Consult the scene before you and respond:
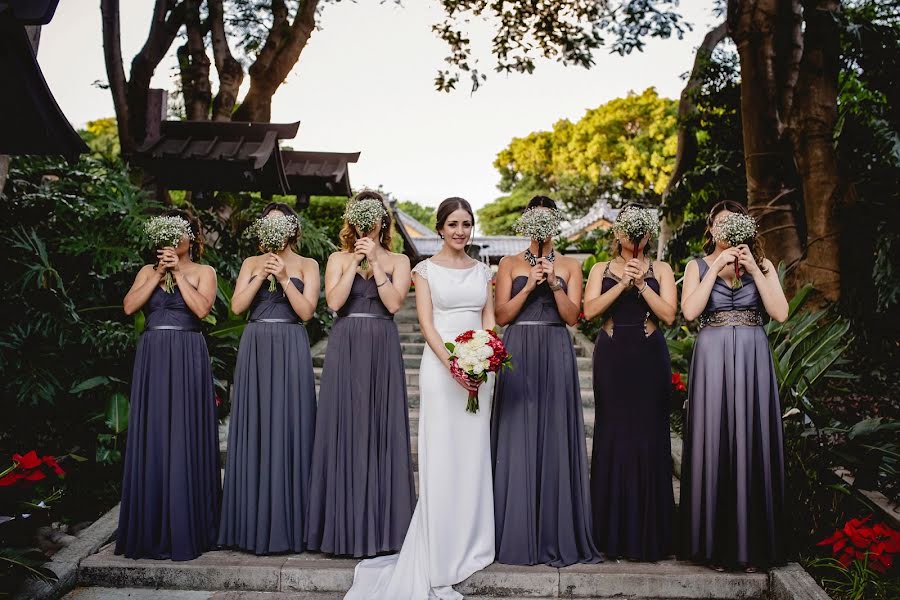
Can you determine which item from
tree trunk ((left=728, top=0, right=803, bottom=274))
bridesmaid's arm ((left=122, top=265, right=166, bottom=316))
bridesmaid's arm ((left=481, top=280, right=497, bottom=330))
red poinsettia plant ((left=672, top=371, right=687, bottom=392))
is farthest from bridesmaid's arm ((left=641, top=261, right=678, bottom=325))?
tree trunk ((left=728, top=0, right=803, bottom=274))

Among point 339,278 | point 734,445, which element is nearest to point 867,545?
point 734,445

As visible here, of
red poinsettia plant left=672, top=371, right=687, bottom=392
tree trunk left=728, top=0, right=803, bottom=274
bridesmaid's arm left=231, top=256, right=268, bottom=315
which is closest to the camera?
bridesmaid's arm left=231, top=256, right=268, bottom=315

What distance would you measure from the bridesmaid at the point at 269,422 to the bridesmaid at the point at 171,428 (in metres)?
0.20

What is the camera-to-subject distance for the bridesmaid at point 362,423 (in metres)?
4.66

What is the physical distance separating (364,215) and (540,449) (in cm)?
189

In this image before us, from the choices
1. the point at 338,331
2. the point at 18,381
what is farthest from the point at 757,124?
the point at 18,381

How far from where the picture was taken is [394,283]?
4.79 meters

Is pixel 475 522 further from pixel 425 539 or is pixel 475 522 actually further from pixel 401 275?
pixel 401 275

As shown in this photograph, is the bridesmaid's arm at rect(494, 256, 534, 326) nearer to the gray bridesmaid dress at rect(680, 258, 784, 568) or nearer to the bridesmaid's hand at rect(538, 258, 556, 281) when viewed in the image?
the bridesmaid's hand at rect(538, 258, 556, 281)

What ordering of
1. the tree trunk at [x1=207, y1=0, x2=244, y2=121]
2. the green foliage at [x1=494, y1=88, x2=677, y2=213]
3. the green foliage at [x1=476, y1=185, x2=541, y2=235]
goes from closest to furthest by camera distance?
the tree trunk at [x1=207, y1=0, x2=244, y2=121] → the green foliage at [x1=494, y1=88, x2=677, y2=213] → the green foliage at [x1=476, y1=185, x2=541, y2=235]

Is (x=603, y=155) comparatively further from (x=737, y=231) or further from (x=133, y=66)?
(x=737, y=231)

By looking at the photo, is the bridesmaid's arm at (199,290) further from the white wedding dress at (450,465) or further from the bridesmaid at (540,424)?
the bridesmaid at (540,424)

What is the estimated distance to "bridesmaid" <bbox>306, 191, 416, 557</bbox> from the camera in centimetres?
466

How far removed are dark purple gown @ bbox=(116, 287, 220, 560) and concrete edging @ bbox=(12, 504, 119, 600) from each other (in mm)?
239
